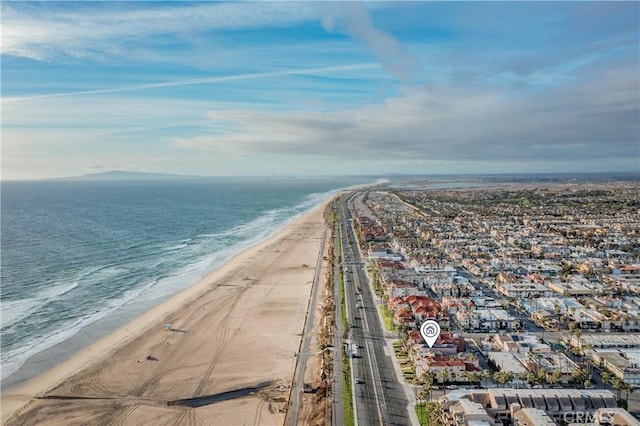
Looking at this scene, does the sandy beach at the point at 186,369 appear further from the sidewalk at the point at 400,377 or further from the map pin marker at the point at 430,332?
the map pin marker at the point at 430,332

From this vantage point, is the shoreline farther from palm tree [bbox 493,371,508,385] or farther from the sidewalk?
palm tree [bbox 493,371,508,385]

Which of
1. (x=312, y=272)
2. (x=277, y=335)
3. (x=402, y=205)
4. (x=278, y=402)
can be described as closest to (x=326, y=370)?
(x=278, y=402)

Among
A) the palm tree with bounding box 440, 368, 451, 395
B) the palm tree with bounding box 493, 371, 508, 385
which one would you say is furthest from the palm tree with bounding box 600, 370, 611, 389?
the palm tree with bounding box 440, 368, 451, 395

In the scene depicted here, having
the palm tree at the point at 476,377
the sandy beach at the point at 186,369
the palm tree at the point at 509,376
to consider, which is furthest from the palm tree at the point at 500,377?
the sandy beach at the point at 186,369

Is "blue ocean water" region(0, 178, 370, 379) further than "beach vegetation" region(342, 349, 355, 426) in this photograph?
Yes

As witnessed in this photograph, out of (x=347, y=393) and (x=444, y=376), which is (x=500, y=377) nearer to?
(x=444, y=376)

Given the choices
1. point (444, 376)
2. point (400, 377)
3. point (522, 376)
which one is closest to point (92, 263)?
point (400, 377)
